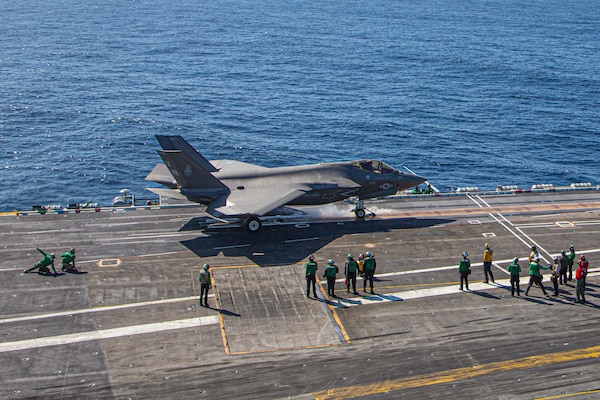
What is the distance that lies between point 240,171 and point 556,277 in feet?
68.3

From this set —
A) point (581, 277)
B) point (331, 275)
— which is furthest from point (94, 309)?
point (581, 277)

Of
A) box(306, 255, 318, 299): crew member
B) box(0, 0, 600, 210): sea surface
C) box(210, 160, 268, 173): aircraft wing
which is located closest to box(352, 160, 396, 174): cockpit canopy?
box(210, 160, 268, 173): aircraft wing

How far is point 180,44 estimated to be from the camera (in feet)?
438

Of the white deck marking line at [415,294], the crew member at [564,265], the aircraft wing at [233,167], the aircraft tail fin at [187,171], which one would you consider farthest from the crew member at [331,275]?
the aircraft wing at [233,167]

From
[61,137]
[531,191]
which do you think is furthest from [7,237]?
[61,137]

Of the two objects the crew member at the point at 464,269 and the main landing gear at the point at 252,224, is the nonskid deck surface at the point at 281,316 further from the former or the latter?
the crew member at the point at 464,269

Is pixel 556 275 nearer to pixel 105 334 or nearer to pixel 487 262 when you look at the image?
pixel 487 262

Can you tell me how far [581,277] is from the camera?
100 feet

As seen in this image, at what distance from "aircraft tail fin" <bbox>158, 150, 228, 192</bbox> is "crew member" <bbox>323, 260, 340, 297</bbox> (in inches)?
511

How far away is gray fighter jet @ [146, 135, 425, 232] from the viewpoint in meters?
40.0

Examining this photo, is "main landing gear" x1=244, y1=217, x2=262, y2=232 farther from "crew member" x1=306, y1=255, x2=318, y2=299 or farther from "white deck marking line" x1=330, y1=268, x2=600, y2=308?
"white deck marking line" x1=330, y1=268, x2=600, y2=308

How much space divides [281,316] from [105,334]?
756 centimetres

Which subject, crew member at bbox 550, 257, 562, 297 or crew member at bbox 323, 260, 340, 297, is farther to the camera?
crew member at bbox 550, 257, 562, 297

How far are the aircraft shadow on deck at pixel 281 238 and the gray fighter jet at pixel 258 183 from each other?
3.97ft
